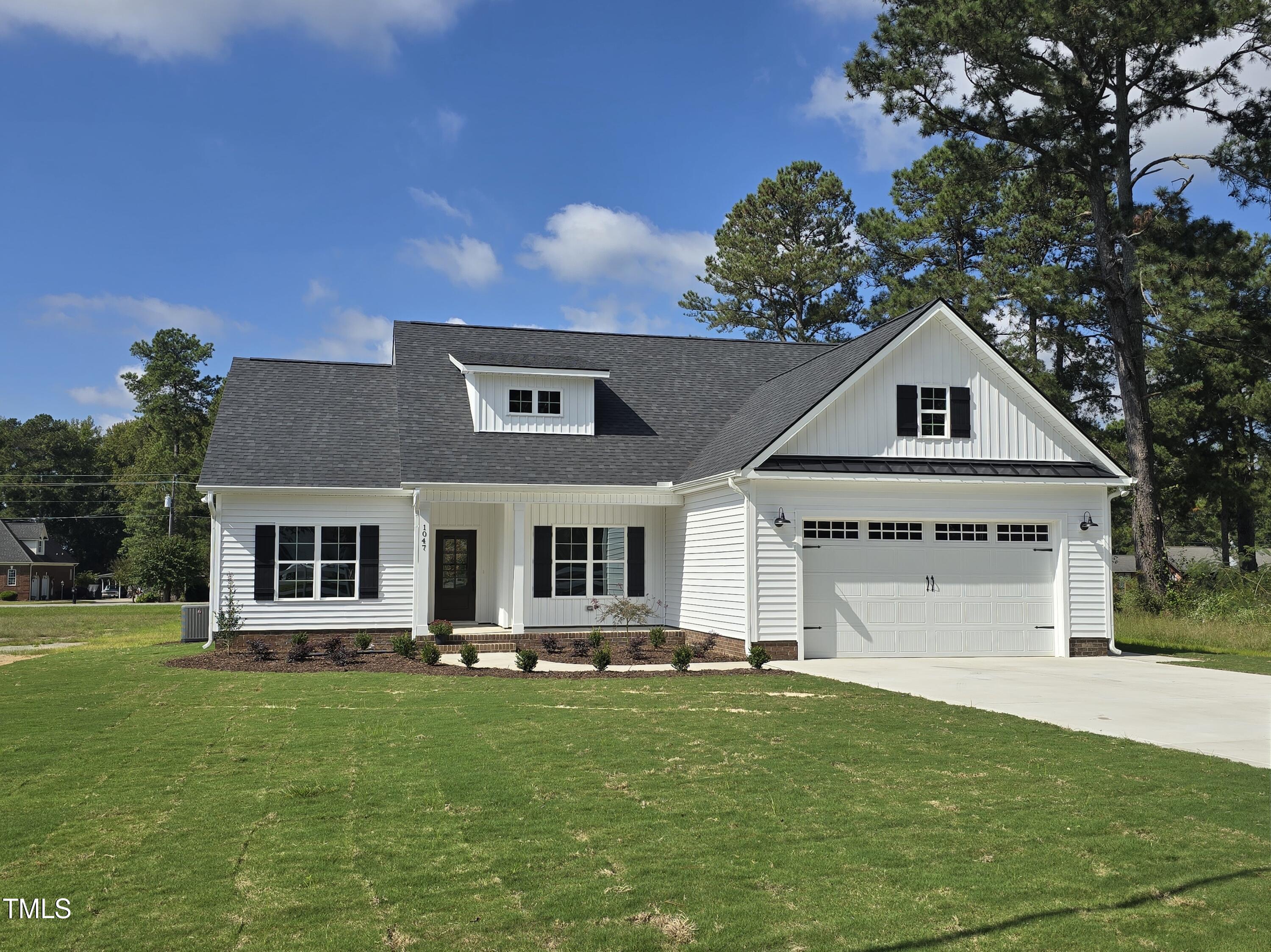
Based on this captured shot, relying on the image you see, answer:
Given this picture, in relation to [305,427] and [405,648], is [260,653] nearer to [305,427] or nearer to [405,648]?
[405,648]

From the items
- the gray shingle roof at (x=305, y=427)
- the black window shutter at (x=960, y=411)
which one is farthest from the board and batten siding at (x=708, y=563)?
the gray shingle roof at (x=305, y=427)

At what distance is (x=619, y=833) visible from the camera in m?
6.02

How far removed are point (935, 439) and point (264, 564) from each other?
12.6 m

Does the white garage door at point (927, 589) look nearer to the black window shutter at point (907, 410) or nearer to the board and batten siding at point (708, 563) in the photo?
the board and batten siding at point (708, 563)

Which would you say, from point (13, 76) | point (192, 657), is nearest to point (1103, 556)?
point (192, 657)

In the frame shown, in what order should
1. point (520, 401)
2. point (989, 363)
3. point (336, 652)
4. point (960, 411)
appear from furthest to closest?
point (520, 401), point (989, 363), point (960, 411), point (336, 652)

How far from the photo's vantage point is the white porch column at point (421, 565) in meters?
18.4

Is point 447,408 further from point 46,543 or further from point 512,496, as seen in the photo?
point 46,543

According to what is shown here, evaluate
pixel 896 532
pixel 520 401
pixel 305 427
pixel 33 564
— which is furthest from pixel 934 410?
pixel 33 564

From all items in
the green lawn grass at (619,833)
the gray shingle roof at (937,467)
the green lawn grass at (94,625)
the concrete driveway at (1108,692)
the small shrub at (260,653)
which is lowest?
the green lawn grass at (94,625)

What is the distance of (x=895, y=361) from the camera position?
17719 mm

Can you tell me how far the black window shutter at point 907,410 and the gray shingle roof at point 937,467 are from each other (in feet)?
1.67

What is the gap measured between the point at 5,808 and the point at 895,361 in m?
14.9

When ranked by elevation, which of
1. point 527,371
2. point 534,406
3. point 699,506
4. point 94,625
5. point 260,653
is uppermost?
point 527,371
